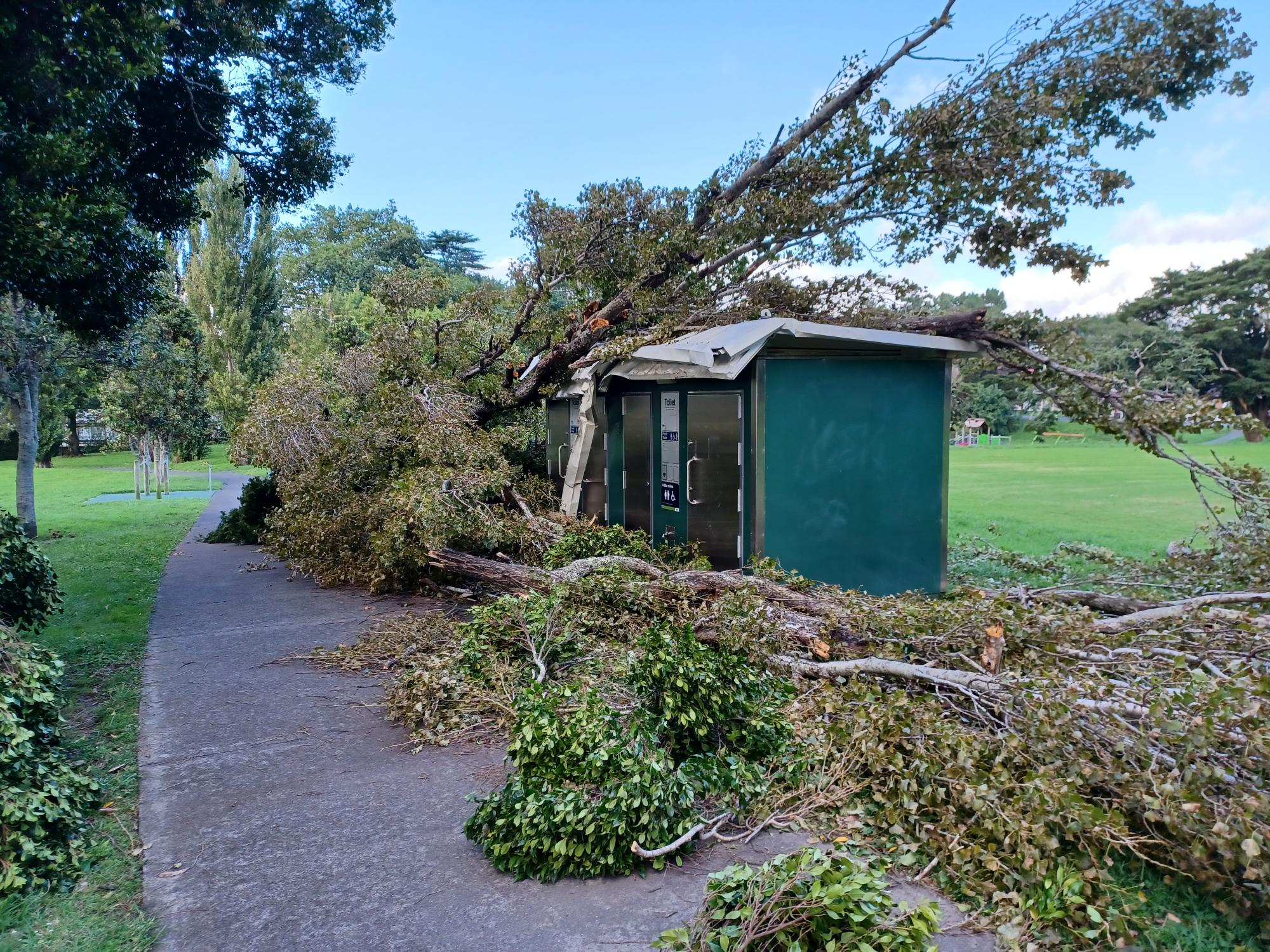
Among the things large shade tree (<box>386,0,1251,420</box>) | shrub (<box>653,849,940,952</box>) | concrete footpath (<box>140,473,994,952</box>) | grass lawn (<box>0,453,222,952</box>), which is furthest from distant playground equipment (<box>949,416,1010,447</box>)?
shrub (<box>653,849,940,952</box>)

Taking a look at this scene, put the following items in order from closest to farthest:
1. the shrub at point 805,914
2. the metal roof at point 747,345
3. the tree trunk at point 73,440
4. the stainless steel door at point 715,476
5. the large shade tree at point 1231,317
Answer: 1. the shrub at point 805,914
2. the metal roof at point 747,345
3. the stainless steel door at point 715,476
4. the large shade tree at point 1231,317
5. the tree trunk at point 73,440

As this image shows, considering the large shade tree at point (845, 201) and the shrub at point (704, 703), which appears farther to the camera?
the large shade tree at point (845, 201)

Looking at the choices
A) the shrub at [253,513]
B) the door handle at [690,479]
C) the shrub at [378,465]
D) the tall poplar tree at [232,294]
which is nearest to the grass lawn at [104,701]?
the shrub at [253,513]

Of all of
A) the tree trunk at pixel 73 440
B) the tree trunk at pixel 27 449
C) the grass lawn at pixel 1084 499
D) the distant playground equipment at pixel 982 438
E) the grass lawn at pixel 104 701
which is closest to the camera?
the grass lawn at pixel 104 701

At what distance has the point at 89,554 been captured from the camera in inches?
471

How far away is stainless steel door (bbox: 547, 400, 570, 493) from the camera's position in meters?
10.4

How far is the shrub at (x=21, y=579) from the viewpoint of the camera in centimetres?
536

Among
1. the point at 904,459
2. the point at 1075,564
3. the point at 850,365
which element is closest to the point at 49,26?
the point at 850,365

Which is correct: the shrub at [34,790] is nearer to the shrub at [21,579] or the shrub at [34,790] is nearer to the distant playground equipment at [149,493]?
the shrub at [21,579]

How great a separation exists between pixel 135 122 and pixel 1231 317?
3906 centimetres

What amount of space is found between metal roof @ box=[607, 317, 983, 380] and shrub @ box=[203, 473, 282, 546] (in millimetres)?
7989

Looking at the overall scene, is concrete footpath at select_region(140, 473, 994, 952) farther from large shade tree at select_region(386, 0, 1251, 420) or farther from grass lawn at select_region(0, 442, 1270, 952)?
large shade tree at select_region(386, 0, 1251, 420)

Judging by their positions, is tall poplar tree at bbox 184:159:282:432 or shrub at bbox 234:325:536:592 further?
tall poplar tree at bbox 184:159:282:432

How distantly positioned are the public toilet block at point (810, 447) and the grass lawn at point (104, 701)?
4.81 meters
